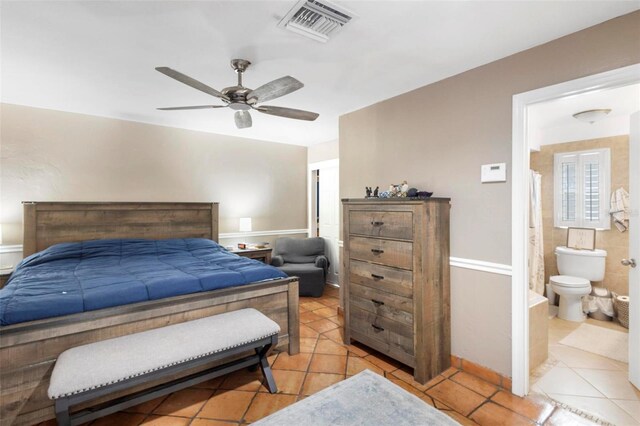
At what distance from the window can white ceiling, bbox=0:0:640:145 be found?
2.52m

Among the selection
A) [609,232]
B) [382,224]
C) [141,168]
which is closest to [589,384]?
[382,224]

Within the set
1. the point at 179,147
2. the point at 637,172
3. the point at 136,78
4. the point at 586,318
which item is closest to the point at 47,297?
the point at 136,78

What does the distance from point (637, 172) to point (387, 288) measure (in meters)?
1.93

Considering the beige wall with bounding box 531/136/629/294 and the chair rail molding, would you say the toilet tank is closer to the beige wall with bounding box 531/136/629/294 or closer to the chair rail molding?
the beige wall with bounding box 531/136/629/294

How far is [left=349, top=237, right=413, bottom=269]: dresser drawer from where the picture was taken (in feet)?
7.97

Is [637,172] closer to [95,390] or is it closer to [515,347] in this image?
[515,347]

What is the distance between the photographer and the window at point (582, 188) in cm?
362

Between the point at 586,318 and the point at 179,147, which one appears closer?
the point at 586,318

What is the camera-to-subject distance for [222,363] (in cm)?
238

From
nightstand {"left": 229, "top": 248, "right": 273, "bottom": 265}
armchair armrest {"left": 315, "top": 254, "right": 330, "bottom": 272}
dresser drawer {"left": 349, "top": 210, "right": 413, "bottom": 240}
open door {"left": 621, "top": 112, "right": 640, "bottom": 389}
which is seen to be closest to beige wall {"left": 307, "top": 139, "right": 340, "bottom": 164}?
armchair armrest {"left": 315, "top": 254, "right": 330, "bottom": 272}

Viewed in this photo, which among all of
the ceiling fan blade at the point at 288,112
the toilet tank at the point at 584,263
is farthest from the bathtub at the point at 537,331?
the ceiling fan blade at the point at 288,112

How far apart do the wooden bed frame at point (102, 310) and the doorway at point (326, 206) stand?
1.86 m

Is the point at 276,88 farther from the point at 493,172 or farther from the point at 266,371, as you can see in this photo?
the point at 266,371

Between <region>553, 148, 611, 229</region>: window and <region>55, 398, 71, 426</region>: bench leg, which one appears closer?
<region>55, 398, 71, 426</region>: bench leg
